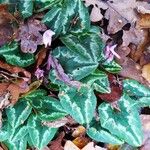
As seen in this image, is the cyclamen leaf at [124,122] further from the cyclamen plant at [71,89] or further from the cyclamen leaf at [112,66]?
the cyclamen leaf at [112,66]

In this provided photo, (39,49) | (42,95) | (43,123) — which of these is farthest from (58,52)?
(43,123)

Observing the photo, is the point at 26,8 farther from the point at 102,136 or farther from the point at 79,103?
the point at 102,136

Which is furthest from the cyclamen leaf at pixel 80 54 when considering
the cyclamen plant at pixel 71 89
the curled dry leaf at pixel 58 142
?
the curled dry leaf at pixel 58 142

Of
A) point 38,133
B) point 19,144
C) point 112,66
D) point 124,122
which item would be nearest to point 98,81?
point 112,66

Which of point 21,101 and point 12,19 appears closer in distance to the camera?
point 12,19

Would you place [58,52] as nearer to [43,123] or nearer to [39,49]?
[39,49]
